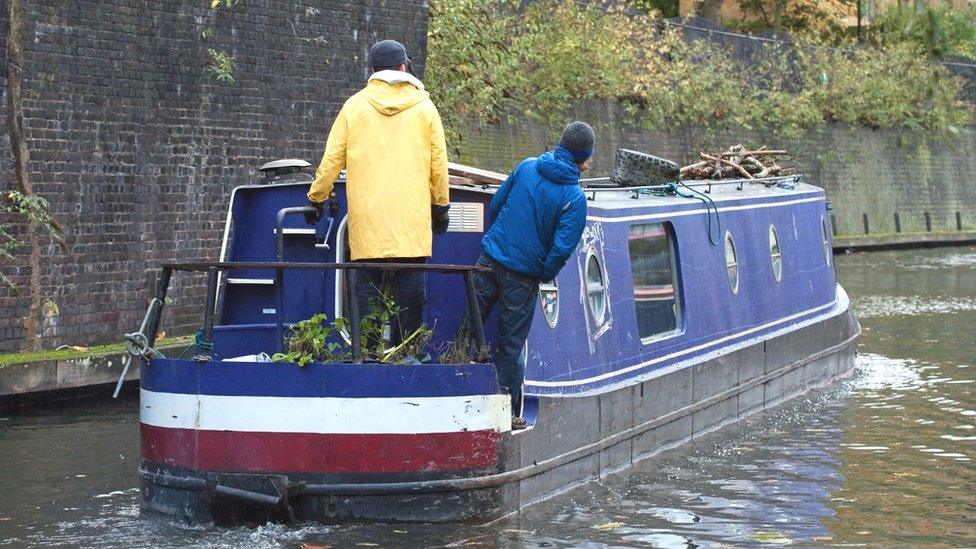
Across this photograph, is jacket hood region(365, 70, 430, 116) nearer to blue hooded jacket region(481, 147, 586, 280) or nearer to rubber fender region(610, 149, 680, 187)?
blue hooded jacket region(481, 147, 586, 280)

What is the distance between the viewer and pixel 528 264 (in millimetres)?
8305

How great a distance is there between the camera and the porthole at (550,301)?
356 inches

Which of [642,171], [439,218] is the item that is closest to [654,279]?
[642,171]

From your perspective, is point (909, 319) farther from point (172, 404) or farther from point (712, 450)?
point (172, 404)

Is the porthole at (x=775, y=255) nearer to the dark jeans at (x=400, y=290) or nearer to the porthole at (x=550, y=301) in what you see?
the porthole at (x=550, y=301)

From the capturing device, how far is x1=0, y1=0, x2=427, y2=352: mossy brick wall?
13.5 m

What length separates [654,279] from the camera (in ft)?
35.4

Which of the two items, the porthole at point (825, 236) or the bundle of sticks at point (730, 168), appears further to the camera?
the porthole at point (825, 236)

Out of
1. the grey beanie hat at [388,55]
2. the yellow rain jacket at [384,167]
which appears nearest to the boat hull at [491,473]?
the yellow rain jacket at [384,167]

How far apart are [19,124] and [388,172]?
619 centimetres

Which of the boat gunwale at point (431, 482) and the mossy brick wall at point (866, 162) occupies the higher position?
the mossy brick wall at point (866, 162)

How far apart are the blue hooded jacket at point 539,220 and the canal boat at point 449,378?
0.97 feet

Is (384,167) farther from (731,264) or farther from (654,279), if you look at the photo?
(731,264)

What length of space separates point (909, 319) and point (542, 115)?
9.80 m
